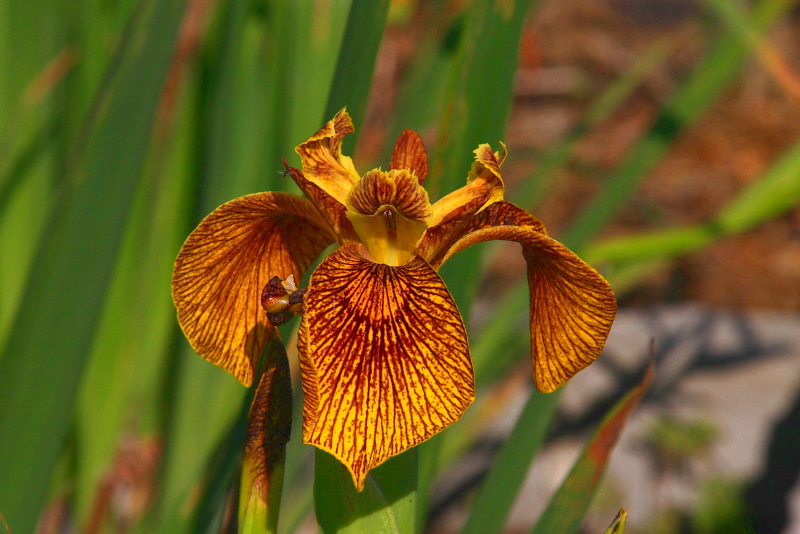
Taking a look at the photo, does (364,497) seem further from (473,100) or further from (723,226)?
(723,226)

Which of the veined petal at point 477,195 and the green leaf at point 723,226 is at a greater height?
the green leaf at point 723,226

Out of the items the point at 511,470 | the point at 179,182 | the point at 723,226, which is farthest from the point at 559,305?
the point at 179,182

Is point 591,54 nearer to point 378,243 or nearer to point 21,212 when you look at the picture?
point 21,212

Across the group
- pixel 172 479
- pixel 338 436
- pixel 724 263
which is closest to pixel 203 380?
pixel 172 479

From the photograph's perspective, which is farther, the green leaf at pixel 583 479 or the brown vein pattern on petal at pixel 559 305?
the green leaf at pixel 583 479

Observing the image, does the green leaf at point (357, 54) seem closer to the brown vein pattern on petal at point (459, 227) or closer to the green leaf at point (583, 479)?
the brown vein pattern on petal at point (459, 227)

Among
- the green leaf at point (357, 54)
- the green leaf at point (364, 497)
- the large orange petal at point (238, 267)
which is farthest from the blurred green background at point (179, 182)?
the green leaf at point (364, 497)
